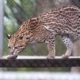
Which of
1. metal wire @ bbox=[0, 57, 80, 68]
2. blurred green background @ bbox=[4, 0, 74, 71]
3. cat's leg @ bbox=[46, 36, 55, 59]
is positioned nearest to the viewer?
metal wire @ bbox=[0, 57, 80, 68]

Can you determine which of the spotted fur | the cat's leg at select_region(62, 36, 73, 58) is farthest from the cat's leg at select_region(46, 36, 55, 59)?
the cat's leg at select_region(62, 36, 73, 58)

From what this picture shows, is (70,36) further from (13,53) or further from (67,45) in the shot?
(13,53)

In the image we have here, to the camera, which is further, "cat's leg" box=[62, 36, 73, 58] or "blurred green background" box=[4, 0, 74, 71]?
"blurred green background" box=[4, 0, 74, 71]

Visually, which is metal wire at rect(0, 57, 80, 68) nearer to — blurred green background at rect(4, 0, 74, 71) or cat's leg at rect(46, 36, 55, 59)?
cat's leg at rect(46, 36, 55, 59)

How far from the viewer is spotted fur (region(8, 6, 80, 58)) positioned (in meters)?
2.62

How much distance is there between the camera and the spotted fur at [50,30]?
2619 mm

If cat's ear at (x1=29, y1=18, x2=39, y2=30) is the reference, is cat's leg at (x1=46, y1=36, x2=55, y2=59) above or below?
below

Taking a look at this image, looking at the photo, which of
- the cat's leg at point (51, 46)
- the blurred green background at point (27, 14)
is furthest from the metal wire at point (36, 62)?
the blurred green background at point (27, 14)

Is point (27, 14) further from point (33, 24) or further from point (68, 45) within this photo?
point (68, 45)

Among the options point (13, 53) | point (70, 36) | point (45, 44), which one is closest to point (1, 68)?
point (13, 53)

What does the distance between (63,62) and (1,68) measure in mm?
531

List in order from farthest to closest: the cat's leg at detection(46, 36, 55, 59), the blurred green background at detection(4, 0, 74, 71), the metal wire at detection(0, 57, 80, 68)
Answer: the blurred green background at detection(4, 0, 74, 71), the cat's leg at detection(46, 36, 55, 59), the metal wire at detection(0, 57, 80, 68)

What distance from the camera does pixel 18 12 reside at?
2842 millimetres

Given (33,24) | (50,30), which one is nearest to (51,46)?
(50,30)
